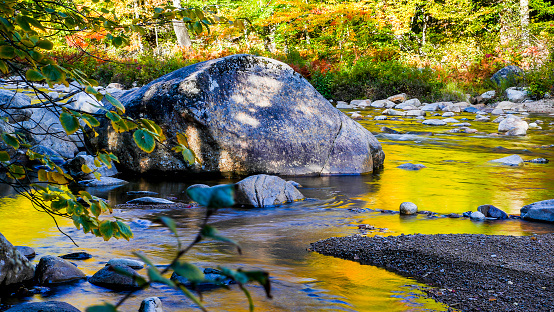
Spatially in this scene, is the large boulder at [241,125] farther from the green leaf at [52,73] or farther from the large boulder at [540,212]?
the green leaf at [52,73]

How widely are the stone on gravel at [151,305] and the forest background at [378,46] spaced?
16248 mm

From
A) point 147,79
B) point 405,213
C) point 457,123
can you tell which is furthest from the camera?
point 147,79

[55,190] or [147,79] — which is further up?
[147,79]

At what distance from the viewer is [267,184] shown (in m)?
5.61

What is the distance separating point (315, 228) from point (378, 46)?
2186cm

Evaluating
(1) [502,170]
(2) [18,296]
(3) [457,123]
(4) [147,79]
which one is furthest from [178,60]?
(2) [18,296]

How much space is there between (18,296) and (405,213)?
362cm

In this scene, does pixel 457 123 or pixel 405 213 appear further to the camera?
pixel 457 123

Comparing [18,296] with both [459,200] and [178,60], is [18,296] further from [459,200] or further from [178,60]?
[178,60]

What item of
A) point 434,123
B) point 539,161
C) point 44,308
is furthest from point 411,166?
point 44,308

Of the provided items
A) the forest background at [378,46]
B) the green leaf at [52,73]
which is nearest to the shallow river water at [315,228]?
the green leaf at [52,73]

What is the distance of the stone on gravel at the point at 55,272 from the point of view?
3105mm

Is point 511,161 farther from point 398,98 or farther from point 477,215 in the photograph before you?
point 398,98

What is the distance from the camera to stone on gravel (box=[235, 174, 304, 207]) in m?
5.43
